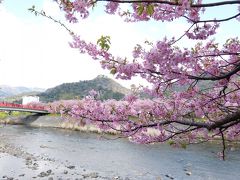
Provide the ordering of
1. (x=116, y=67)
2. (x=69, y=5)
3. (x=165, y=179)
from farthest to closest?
1. (x=165, y=179)
2. (x=116, y=67)
3. (x=69, y=5)

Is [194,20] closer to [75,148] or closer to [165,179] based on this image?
[165,179]

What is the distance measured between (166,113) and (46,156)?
75.0 ft

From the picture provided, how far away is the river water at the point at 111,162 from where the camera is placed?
21547mm

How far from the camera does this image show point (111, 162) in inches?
1019

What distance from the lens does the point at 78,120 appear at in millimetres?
7473

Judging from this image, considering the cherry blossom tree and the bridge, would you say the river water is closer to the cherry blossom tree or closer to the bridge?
the cherry blossom tree

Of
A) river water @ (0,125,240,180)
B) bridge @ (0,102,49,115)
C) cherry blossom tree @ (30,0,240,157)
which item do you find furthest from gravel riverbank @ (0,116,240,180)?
bridge @ (0,102,49,115)

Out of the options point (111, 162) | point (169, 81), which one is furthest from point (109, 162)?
point (169, 81)

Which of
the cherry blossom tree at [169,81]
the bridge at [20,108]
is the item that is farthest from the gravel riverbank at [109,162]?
the bridge at [20,108]

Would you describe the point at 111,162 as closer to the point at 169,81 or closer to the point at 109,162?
the point at 109,162

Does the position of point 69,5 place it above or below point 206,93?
above

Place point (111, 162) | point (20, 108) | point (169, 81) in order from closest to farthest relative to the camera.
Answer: point (169, 81) < point (111, 162) < point (20, 108)

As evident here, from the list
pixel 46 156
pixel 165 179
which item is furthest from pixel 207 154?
pixel 46 156

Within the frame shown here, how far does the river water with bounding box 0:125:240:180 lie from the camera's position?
21547 millimetres
